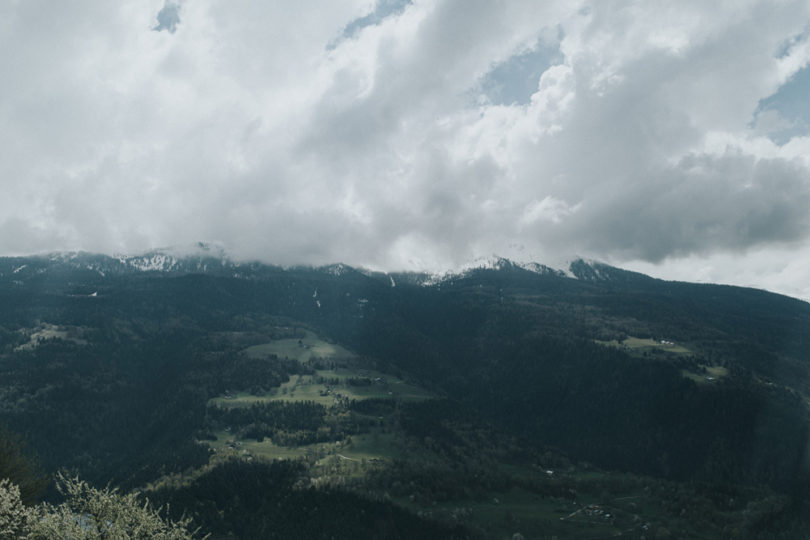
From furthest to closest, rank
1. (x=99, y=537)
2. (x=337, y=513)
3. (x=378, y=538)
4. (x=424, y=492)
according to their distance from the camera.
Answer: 1. (x=424, y=492)
2. (x=337, y=513)
3. (x=378, y=538)
4. (x=99, y=537)

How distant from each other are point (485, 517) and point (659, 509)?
237 ft

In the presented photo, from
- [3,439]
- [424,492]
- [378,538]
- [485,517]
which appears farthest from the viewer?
[424,492]

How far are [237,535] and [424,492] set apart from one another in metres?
76.9

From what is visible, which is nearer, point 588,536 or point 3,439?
point 3,439

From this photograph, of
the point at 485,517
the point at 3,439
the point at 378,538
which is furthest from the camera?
the point at 485,517

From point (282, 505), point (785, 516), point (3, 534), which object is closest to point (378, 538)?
point (282, 505)

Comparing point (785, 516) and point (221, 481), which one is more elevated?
point (785, 516)

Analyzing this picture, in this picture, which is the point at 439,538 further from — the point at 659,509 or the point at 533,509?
the point at 659,509

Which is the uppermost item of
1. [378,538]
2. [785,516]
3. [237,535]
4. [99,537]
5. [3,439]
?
[99,537]

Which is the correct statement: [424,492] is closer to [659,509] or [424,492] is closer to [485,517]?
[485,517]

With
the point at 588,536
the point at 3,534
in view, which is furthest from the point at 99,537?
the point at 588,536

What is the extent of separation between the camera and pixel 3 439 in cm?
7100

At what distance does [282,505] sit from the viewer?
6959 inches

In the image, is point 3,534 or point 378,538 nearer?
point 3,534
